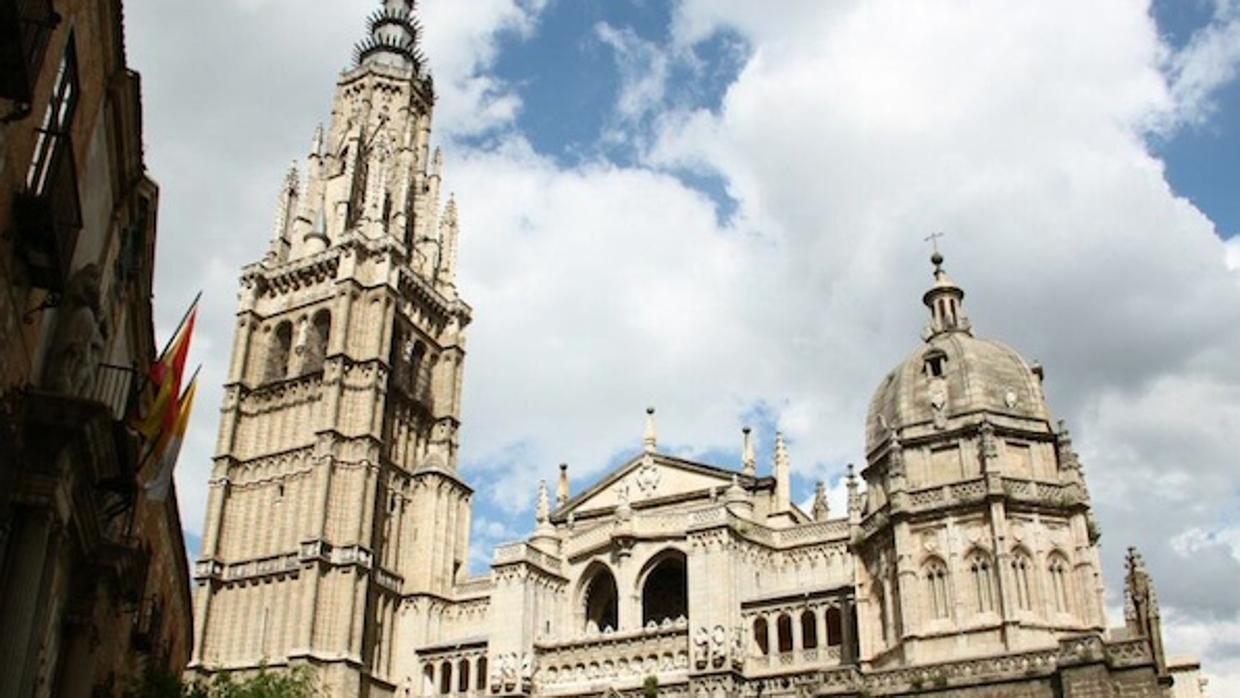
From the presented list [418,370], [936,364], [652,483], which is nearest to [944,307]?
[936,364]

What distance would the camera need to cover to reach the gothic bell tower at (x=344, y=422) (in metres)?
51.0

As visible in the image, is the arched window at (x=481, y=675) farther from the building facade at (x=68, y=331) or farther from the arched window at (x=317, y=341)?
the building facade at (x=68, y=331)

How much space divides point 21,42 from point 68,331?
5.96 metres

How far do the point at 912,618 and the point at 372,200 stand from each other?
3738 cm

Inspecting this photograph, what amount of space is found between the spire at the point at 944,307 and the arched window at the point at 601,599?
1694 cm

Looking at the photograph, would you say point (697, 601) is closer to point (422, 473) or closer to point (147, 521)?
point (422, 473)

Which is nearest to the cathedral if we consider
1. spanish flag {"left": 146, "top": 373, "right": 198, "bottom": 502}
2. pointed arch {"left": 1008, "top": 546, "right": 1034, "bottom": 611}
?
Answer: pointed arch {"left": 1008, "top": 546, "right": 1034, "bottom": 611}

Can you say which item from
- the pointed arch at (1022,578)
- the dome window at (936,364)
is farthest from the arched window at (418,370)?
the pointed arch at (1022,578)

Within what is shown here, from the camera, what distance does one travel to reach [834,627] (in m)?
42.0

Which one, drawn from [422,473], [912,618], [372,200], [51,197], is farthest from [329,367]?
[51,197]

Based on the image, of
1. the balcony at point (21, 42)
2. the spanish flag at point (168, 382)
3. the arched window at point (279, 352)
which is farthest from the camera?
the arched window at point (279, 352)

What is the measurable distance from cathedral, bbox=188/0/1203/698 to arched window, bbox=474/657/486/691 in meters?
0.07

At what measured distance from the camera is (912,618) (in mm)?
35625

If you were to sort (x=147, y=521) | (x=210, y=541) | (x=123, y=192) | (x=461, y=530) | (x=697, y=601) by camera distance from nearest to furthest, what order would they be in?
(x=123, y=192)
(x=147, y=521)
(x=697, y=601)
(x=210, y=541)
(x=461, y=530)
